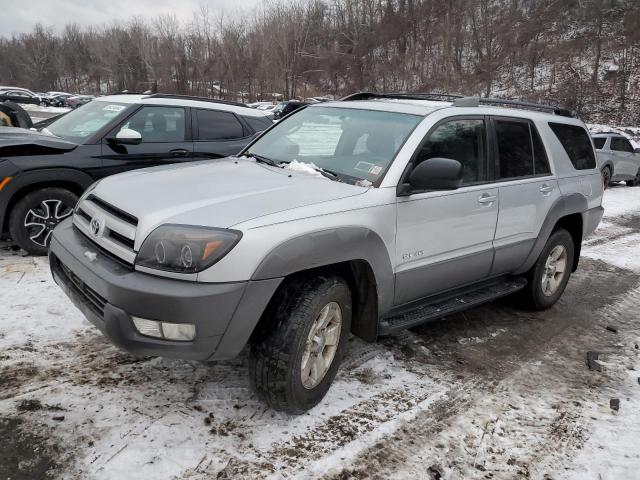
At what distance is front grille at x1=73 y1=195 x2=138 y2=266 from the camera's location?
2568 millimetres

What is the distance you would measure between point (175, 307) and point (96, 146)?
149 inches

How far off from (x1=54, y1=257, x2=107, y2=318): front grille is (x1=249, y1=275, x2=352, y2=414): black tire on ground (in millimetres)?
809

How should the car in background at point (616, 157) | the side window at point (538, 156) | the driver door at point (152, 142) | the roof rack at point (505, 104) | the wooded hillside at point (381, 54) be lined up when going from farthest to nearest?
the wooded hillside at point (381, 54) < the car in background at point (616, 157) < the driver door at point (152, 142) < the side window at point (538, 156) < the roof rack at point (505, 104)

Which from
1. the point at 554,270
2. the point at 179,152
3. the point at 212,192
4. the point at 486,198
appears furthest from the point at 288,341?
the point at 179,152

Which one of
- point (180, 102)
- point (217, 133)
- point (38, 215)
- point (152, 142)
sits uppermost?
point (180, 102)

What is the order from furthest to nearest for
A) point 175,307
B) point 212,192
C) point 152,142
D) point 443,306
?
point 152,142
point 443,306
point 212,192
point 175,307

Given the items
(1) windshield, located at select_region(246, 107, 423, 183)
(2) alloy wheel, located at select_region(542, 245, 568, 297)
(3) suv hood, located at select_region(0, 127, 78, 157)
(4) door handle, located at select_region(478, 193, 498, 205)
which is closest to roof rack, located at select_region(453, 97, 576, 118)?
(1) windshield, located at select_region(246, 107, 423, 183)

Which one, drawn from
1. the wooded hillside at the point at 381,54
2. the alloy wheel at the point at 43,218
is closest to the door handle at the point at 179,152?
the alloy wheel at the point at 43,218

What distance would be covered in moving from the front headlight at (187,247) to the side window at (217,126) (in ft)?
12.9

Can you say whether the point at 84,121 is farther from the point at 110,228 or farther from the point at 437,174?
the point at 437,174

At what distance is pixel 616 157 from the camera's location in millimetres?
14484

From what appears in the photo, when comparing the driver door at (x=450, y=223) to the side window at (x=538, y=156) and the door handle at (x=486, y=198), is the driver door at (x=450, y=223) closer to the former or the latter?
the door handle at (x=486, y=198)

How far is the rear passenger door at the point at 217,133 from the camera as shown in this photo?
6.07 meters

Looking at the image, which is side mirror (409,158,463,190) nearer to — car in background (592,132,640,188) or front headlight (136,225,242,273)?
front headlight (136,225,242,273)
